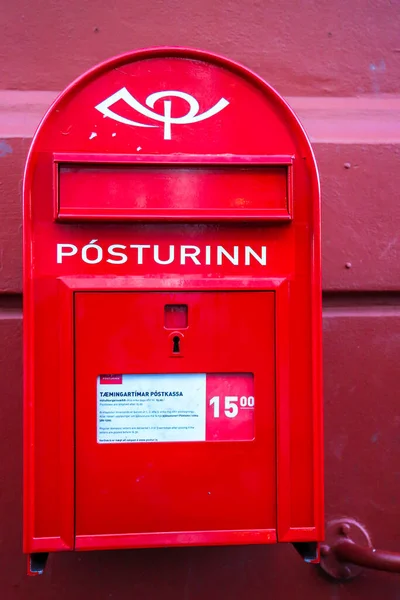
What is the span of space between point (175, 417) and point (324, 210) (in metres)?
0.91

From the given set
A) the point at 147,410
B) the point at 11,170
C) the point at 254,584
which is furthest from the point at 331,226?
the point at 254,584

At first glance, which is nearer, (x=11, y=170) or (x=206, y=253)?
(x=206, y=253)

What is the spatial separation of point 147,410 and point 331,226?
93cm

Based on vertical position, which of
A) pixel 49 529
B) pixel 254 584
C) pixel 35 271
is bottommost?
pixel 254 584

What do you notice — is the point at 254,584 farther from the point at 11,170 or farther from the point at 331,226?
the point at 11,170

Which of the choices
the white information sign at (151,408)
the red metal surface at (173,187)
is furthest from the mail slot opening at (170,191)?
the white information sign at (151,408)

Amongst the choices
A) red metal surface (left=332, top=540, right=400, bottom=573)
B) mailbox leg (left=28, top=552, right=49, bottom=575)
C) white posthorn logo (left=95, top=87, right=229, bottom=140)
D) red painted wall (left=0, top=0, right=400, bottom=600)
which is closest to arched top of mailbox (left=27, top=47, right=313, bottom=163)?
white posthorn logo (left=95, top=87, right=229, bottom=140)

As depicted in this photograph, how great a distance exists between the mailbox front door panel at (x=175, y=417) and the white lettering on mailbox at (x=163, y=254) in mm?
83

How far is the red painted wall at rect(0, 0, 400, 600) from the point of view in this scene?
170 cm

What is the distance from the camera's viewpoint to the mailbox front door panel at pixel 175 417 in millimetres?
1209

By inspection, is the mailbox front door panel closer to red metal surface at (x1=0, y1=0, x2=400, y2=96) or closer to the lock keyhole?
the lock keyhole

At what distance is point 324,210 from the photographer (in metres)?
1.75

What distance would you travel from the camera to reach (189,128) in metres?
1.25

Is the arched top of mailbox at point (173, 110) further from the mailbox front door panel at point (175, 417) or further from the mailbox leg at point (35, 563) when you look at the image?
the mailbox leg at point (35, 563)
